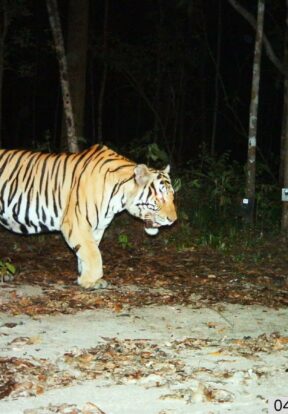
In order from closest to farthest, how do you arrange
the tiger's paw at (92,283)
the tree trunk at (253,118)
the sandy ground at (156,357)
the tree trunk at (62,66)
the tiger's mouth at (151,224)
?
the sandy ground at (156,357), the tiger's paw at (92,283), the tiger's mouth at (151,224), the tree trunk at (253,118), the tree trunk at (62,66)

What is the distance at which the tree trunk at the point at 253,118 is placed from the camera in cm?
914

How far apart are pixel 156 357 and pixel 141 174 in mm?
2435

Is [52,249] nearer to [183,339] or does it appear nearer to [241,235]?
[241,235]

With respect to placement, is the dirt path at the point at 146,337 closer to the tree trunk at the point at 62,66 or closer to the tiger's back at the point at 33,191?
the tiger's back at the point at 33,191

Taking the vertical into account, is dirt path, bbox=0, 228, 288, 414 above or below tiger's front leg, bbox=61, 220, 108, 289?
below

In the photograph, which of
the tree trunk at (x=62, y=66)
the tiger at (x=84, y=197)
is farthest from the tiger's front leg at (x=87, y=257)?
the tree trunk at (x=62, y=66)

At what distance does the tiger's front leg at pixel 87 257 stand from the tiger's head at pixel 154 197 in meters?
0.61

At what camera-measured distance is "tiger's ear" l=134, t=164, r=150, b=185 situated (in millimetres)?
6645

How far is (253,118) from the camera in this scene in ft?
30.9

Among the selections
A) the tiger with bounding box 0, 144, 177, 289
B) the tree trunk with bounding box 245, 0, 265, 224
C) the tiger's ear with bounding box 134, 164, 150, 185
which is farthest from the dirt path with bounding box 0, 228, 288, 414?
the tree trunk with bounding box 245, 0, 265, 224

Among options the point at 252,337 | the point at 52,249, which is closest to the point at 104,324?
the point at 252,337

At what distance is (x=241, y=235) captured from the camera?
9312mm

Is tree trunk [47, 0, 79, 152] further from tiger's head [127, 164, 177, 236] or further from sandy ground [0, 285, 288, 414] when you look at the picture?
sandy ground [0, 285, 288, 414]

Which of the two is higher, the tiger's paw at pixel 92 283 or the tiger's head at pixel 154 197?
the tiger's head at pixel 154 197
